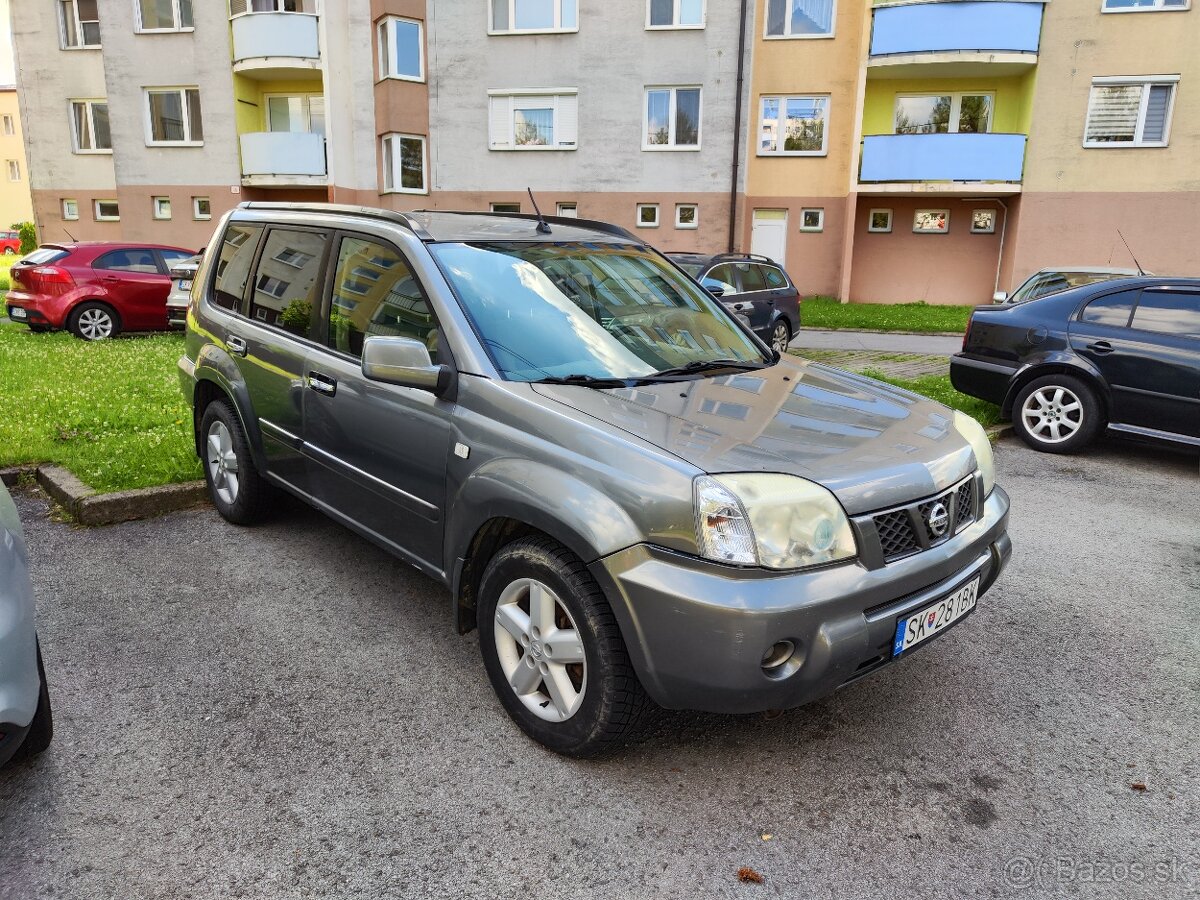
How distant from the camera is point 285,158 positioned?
24.4m

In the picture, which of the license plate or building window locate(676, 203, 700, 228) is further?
building window locate(676, 203, 700, 228)

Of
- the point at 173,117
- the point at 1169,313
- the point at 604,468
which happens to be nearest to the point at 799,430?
the point at 604,468

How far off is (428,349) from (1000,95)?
24.6m

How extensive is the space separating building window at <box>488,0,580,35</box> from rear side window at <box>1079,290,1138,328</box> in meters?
19.4

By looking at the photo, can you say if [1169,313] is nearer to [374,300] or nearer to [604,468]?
[604,468]

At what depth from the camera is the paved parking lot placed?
253 centimetres

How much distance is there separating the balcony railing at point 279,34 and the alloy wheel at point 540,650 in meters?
25.1

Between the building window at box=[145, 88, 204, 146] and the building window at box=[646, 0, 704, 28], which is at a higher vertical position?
the building window at box=[646, 0, 704, 28]

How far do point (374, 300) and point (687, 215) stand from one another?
69.8ft

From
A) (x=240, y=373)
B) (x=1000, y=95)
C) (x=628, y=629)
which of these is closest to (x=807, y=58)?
(x=1000, y=95)

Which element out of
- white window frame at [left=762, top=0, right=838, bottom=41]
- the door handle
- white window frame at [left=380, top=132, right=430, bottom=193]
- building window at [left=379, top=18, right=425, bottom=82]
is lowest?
the door handle

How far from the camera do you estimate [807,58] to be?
23.6 meters

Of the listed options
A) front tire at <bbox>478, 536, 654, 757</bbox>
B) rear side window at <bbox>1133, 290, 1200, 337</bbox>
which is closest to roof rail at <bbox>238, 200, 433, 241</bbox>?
front tire at <bbox>478, 536, 654, 757</bbox>

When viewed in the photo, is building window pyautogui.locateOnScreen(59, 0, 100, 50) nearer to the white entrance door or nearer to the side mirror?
the white entrance door
